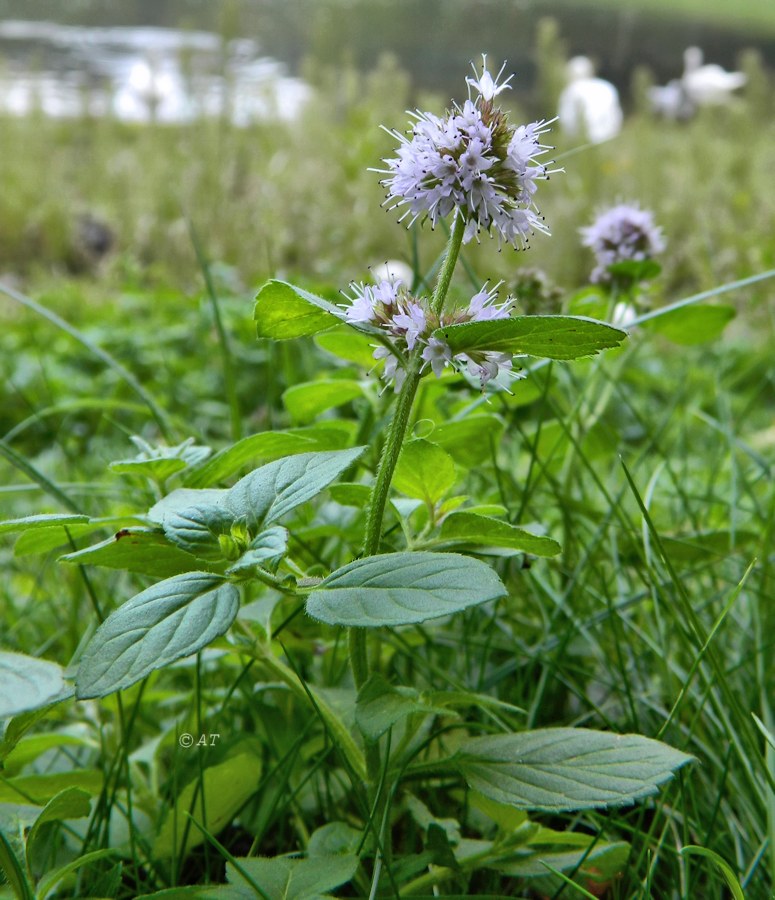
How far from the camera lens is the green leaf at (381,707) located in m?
0.51

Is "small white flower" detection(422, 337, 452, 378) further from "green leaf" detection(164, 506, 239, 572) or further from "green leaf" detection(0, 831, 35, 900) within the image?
"green leaf" detection(0, 831, 35, 900)

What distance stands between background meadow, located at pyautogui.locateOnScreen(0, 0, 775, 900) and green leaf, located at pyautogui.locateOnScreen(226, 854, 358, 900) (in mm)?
28

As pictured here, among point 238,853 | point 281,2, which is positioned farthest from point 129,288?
point 281,2

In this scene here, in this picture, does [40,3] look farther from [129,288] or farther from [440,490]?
[440,490]

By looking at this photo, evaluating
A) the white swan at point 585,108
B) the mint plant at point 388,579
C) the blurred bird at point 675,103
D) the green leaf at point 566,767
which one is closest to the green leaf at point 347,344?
the mint plant at point 388,579

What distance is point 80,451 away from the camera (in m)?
2.00

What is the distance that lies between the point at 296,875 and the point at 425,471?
0.25m

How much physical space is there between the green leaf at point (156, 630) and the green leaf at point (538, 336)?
173 mm

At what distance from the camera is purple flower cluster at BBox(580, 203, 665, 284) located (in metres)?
1.04

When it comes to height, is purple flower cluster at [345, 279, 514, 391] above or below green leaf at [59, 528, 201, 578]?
above

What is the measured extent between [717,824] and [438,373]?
1.57ft

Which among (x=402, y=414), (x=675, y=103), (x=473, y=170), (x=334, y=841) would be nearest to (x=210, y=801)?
(x=334, y=841)

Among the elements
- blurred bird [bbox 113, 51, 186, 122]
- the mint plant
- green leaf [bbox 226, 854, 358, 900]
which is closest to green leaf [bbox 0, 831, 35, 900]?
the mint plant

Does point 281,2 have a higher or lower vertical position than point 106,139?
higher
